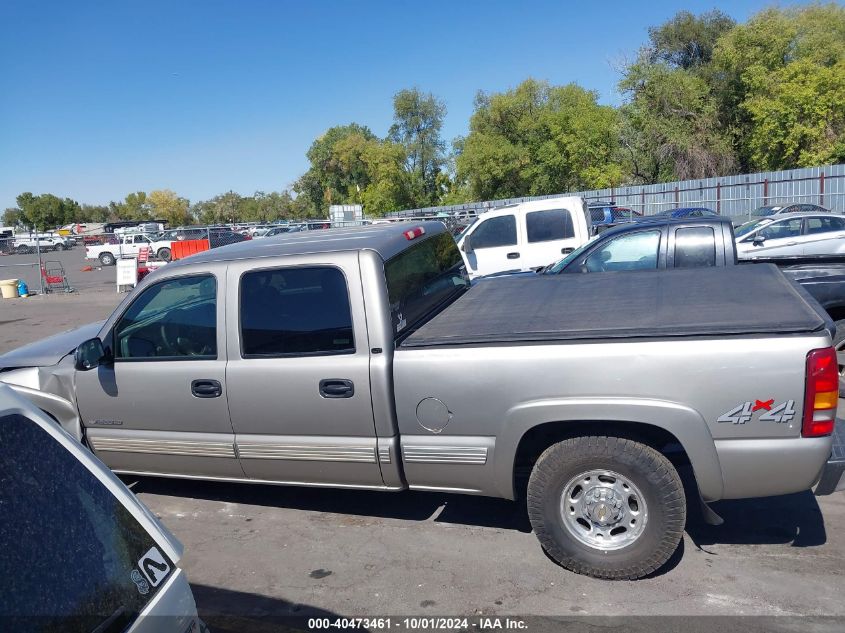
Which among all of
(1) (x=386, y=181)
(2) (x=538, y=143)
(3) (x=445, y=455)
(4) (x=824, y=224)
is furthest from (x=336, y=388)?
(1) (x=386, y=181)

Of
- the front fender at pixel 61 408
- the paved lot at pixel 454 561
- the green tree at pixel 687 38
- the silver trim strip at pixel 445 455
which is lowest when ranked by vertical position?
the paved lot at pixel 454 561

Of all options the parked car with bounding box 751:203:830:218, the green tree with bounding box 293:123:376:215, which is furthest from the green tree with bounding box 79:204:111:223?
the parked car with bounding box 751:203:830:218

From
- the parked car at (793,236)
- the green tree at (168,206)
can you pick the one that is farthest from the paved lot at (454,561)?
the green tree at (168,206)

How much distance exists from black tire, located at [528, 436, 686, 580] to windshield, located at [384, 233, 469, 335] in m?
1.24

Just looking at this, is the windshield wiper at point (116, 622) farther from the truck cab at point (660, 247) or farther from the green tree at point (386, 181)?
the green tree at point (386, 181)

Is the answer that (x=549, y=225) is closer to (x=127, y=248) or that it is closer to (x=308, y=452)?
(x=308, y=452)

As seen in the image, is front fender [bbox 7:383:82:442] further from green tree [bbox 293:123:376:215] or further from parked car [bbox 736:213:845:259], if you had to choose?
green tree [bbox 293:123:376:215]

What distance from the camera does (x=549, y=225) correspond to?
41.5 feet

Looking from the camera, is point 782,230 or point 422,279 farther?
point 782,230

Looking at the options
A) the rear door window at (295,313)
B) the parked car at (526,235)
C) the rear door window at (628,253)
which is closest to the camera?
the rear door window at (295,313)

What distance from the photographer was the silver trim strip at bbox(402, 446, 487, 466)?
398 centimetres

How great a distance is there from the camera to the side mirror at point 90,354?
475 centimetres

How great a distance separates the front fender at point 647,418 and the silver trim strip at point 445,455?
0.92 feet

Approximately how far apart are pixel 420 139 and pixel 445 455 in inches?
2734
